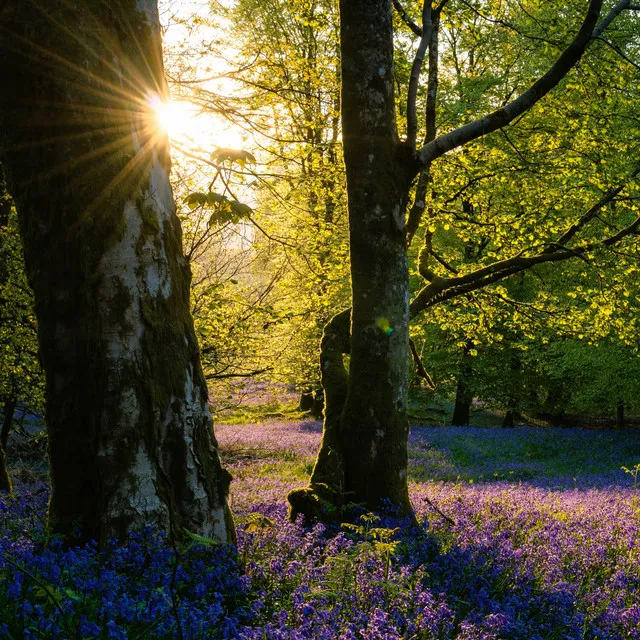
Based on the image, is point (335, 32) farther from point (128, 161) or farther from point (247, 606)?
point (247, 606)

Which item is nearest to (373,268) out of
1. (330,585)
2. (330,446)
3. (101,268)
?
(330,446)

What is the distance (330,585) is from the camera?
135 inches

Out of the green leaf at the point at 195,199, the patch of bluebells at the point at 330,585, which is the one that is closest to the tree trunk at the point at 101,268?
the green leaf at the point at 195,199

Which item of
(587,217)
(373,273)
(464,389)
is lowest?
(464,389)

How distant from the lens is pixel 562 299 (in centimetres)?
2228

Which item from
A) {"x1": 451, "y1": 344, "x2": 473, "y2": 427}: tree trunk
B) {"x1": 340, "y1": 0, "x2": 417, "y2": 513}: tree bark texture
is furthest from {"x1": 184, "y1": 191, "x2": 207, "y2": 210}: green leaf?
{"x1": 451, "y1": 344, "x2": 473, "y2": 427}: tree trunk

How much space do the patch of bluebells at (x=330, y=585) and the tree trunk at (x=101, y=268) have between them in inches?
15.9

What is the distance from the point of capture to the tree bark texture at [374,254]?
599cm

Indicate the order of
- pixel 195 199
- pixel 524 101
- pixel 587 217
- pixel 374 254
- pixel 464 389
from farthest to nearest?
pixel 464 389, pixel 587 217, pixel 524 101, pixel 374 254, pixel 195 199

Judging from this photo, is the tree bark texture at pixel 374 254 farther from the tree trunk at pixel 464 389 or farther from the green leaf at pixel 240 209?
the tree trunk at pixel 464 389

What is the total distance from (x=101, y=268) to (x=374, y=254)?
306 centimetres

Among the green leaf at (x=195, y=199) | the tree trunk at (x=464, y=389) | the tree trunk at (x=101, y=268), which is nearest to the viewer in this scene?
the tree trunk at (x=101, y=268)

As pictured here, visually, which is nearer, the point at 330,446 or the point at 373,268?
the point at 373,268

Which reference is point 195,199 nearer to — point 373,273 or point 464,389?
point 373,273
